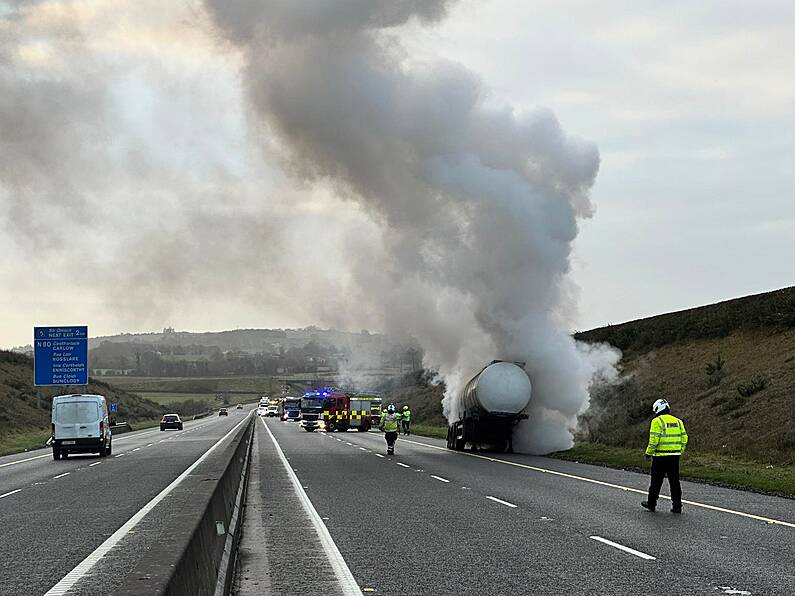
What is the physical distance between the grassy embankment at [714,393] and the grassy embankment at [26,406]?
22345 mm

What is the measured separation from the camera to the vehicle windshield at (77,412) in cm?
3856

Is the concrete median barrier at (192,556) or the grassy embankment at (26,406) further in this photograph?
the grassy embankment at (26,406)

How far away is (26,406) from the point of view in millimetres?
87500

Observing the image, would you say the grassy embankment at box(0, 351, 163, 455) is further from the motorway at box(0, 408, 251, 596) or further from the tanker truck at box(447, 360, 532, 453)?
the tanker truck at box(447, 360, 532, 453)

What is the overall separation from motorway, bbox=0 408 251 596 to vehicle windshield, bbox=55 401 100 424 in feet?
9.70

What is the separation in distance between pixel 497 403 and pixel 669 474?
792 inches

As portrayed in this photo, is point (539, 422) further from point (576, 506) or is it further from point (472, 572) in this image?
point (472, 572)

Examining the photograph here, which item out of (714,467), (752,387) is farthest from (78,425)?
(752,387)

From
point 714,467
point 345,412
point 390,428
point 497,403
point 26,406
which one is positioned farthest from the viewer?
point 26,406

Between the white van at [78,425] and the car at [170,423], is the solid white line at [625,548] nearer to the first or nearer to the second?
the white van at [78,425]

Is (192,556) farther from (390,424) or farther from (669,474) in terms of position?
(390,424)

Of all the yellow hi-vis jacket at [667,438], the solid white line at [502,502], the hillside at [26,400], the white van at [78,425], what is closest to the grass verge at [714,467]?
the yellow hi-vis jacket at [667,438]

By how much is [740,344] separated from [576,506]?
35.6m

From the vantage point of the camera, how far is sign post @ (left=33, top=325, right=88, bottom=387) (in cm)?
5341
